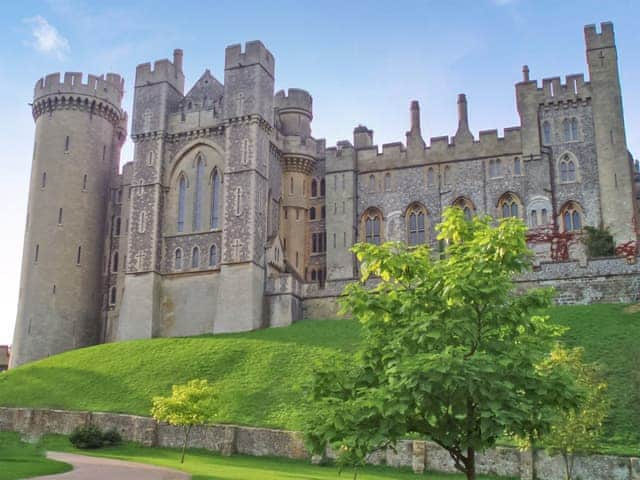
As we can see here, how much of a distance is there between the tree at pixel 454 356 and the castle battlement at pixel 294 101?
40.9m

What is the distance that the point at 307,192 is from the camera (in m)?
54.1

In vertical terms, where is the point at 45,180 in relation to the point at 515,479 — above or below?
above

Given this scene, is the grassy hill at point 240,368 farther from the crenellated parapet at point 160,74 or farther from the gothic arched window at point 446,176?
the crenellated parapet at point 160,74

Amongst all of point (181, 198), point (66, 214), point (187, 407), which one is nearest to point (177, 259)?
point (181, 198)

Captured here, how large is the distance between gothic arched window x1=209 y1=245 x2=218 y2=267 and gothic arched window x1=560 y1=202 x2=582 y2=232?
21486 mm

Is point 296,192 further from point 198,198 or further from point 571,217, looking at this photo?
point 571,217

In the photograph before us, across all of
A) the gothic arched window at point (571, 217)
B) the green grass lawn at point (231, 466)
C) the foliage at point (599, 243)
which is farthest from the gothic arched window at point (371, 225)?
the green grass lawn at point (231, 466)

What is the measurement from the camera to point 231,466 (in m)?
26.9

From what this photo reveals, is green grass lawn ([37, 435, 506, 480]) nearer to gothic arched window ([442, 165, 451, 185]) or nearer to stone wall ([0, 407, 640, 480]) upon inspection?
stone wall ([0, 407, 640, 480])

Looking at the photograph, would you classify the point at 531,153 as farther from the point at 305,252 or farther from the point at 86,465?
the point at 86,465

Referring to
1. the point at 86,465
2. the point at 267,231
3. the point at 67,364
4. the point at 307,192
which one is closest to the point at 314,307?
the point at 267,231

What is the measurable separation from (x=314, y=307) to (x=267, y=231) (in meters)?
6.12

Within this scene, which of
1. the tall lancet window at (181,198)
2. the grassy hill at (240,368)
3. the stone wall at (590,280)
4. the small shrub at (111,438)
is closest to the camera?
the grassy hill at (240,368)

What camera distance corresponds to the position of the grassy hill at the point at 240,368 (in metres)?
31.6
